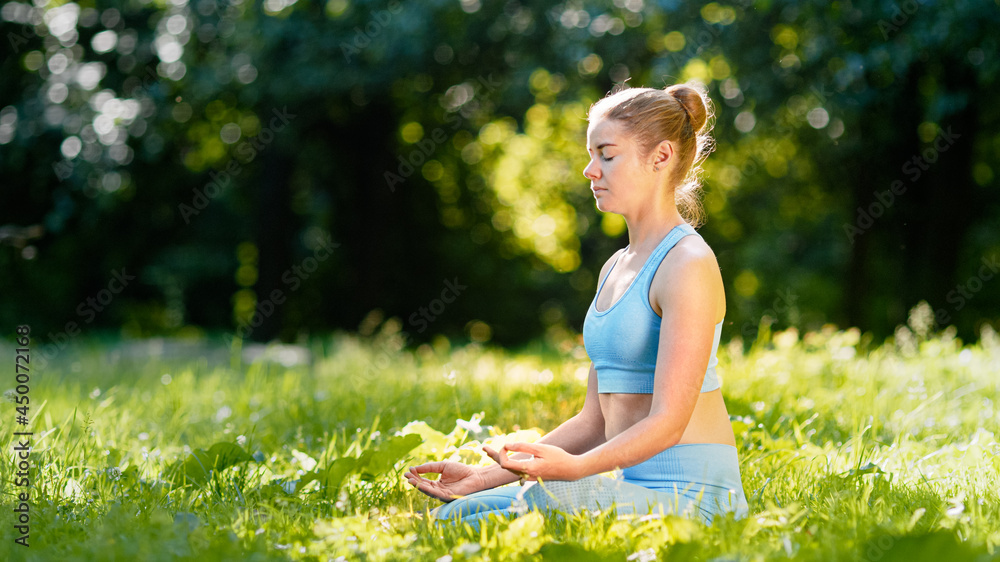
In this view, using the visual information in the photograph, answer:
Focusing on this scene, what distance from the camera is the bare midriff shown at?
2.63 m

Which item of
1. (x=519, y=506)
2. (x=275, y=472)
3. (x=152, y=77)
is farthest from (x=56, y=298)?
(x=519, y=506)

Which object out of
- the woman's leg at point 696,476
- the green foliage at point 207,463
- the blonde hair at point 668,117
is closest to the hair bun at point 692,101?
the blonde hair at point 668,117

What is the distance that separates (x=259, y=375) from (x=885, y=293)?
55.3ft

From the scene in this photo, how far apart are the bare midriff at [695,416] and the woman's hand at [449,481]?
1.61 feet

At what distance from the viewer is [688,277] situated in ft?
8.09

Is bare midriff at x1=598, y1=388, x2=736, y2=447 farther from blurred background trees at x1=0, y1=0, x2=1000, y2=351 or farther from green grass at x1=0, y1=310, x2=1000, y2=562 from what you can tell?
blurred background trees at x1=0, y1=0, x2=1000, y2=351

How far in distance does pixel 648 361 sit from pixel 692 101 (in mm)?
854

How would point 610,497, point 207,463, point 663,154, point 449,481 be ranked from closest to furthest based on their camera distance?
point 610,497
point 663,154
point 449,481
point 207,463

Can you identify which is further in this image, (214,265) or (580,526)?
(214,265)

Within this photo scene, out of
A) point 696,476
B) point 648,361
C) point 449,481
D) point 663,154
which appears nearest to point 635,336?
point 648,361

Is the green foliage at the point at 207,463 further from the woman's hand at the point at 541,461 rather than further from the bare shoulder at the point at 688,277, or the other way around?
the bare shoulder at the point at 688,277

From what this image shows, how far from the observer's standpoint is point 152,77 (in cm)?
1202

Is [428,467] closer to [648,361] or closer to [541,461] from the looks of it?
[541,461]

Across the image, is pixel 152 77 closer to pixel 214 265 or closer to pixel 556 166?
pixel 214 265
